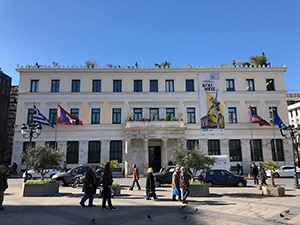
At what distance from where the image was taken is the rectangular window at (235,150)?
3316 cm

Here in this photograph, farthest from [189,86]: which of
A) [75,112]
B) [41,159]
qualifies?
[41,159]

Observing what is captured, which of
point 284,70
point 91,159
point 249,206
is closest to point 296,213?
point 249,206

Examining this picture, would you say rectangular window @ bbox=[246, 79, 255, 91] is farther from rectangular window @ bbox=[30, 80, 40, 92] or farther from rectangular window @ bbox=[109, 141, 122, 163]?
rectangular window @ bbox=[30, 80, 40, 92]

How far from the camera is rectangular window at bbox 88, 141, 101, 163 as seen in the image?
32656 millimetres

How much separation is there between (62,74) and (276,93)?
3098 cm

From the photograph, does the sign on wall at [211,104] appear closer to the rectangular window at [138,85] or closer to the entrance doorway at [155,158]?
the entrance doorway at [155,158]

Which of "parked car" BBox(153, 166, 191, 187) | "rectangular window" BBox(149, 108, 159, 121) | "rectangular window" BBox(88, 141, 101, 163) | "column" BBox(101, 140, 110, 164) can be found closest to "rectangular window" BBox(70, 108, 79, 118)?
"rectangular window" BBox(88, 141, 101, 163)

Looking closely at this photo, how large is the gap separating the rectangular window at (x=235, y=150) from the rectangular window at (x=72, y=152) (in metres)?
21.1

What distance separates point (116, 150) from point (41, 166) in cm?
1866

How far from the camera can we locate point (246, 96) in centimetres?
3456

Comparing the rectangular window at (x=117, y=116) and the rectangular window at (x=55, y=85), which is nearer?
the rectangular window at (x=117, y=116)

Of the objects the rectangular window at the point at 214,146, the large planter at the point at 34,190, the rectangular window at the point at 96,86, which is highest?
the rectangular window at the point at 96,86

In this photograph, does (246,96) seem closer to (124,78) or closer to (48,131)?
(124,78)

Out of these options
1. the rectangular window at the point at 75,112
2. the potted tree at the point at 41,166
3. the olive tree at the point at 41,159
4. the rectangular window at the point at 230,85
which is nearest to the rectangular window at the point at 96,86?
the rectangular window at the point at 75,112
